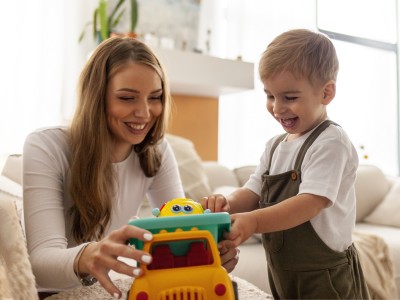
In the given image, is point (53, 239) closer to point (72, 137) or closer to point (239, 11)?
point (72, 137)

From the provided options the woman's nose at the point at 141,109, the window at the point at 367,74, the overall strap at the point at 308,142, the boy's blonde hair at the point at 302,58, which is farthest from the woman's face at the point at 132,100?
the window at the point at 367,74

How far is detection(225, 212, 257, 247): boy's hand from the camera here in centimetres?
75

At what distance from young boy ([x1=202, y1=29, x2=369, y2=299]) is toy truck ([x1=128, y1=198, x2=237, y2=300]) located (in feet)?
0.93

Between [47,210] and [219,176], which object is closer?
[47,210]

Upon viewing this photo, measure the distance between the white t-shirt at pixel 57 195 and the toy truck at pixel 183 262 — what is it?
263 millimetres

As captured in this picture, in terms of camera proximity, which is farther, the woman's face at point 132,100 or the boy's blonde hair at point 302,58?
the woman's face at point 132,100

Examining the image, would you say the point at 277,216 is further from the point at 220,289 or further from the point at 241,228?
the point at 220,289

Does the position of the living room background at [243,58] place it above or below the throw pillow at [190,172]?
above

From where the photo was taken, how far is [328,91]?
105cm

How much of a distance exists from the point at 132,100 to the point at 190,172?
1.17 meters

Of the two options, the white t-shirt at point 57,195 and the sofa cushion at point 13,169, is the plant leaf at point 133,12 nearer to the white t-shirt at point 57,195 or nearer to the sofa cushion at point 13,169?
the sofa cushion at point 13,169

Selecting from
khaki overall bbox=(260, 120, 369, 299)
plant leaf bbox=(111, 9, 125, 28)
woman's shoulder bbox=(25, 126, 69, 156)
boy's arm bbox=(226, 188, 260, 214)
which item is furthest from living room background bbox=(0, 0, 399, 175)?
khaki overall bbox=(260, 120, 369, 299)

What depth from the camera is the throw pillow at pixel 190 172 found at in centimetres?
220

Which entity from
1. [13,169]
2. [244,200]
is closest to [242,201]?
[244,200]
